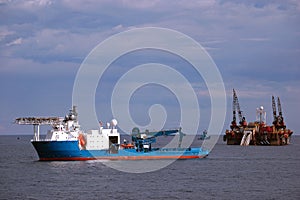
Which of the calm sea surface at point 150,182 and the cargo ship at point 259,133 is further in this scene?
the cargo ship at point 259,133

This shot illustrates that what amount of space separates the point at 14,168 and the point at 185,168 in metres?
25.7

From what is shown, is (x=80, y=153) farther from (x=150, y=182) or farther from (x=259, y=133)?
(x=259, y=133)

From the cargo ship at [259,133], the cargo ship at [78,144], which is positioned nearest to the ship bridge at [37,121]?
the cargo ship at [78,144]

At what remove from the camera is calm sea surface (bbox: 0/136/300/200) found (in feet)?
181

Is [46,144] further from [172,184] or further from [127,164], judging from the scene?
[172,184]

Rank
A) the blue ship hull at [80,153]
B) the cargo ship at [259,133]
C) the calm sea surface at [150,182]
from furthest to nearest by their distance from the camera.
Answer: the cargo ship at [259,133] < the blue ship hull at [80,153] < the calm sea surface at [150,182]

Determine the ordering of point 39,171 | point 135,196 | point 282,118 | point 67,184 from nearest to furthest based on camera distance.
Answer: point 135,196
point 67,184
point 39,171
point 282,118

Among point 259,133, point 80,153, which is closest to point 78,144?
point 80,153

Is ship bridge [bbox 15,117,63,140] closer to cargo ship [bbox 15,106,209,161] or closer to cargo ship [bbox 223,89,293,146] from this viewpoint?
cargo ship [bbox 15,106,209,161]

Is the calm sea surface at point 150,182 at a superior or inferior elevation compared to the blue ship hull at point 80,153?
inferior

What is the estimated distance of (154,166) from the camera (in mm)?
84750

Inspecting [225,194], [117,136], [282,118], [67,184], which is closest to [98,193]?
[67,184]

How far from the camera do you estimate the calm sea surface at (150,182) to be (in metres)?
55.2

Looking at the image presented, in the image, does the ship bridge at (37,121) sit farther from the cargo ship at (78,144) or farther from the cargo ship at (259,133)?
the cargo ship at (259,133)
